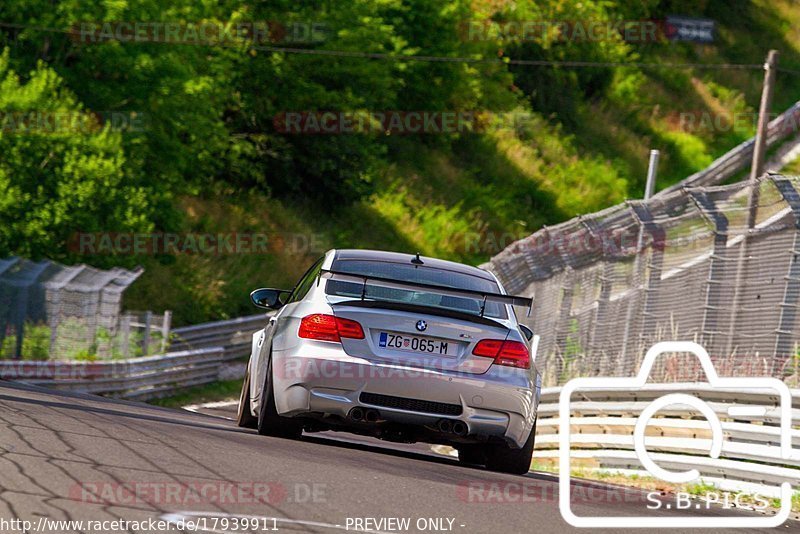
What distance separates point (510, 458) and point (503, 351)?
1043 mm

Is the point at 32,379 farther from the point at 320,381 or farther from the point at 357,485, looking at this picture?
the point at 357,485

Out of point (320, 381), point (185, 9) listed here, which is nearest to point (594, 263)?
point (320, 381)

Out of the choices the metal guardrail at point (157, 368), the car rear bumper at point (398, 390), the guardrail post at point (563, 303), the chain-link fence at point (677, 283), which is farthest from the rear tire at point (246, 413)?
the metal guardrail at point (157, 368)

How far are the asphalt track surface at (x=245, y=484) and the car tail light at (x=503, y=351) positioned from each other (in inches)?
32.6

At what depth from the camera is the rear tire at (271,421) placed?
1112cm

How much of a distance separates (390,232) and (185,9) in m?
11.6

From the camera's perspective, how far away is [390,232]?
49812mm

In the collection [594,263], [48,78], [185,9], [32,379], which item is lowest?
[32,379]

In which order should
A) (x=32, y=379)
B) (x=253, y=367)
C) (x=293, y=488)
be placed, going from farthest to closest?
(x=32, y=379), (x=253, y=367), (x=293, y=488)
